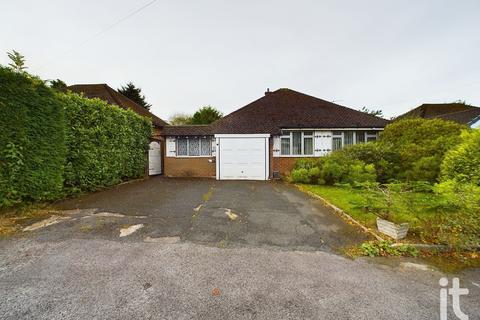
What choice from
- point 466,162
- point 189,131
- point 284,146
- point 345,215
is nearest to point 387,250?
point 345,215

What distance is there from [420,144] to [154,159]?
48.3 ft

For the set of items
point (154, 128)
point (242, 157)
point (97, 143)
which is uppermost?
point (154, 128)

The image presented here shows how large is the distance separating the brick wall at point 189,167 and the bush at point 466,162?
10.6 meters

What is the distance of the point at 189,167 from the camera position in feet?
43.7

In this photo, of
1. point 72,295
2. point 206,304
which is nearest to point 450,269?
point 206,304

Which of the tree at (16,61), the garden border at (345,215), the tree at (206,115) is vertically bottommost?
the garden border at (345,215)

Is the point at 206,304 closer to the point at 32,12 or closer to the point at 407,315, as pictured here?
the point at 407,315

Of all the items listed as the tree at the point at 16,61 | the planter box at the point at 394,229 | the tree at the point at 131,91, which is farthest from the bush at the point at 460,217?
the tree at the point at 131,91

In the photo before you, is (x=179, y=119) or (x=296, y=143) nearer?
(x=296, y=143)

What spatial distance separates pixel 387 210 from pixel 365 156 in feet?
20.9

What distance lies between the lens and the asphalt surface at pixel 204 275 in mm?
2016

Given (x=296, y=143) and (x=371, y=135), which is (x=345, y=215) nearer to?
(x=296, y=143)

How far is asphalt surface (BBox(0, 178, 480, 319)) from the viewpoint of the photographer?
2.02 metres

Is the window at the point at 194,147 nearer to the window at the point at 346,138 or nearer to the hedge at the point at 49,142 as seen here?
the hedge at the point at 49,142
